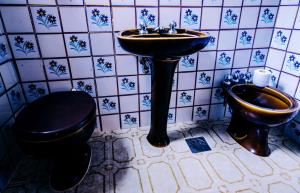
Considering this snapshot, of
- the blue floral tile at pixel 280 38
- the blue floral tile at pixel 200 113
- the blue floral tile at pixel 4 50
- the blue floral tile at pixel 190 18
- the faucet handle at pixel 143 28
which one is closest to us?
the blue floral tile at pixel 4 50

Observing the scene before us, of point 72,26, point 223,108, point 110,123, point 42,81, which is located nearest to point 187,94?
point 223,108

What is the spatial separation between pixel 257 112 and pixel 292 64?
549 mm

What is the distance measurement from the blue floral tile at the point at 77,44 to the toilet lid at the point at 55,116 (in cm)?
29

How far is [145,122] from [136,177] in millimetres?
518

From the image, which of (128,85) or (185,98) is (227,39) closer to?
(185,98)

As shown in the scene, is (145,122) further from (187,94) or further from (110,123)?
(187,94)

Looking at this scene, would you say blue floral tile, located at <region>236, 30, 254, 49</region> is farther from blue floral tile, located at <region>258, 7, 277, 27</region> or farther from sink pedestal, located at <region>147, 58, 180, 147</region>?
sink pedestal, located at <region>147, 58, 180, 147</region>

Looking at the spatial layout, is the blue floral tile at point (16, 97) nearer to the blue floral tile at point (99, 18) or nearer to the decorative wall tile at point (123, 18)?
the blue floral tile at point (99, 18)

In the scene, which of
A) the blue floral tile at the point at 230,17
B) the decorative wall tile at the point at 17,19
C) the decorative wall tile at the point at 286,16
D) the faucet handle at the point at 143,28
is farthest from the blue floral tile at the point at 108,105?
the decorative wall tile at the point at 286,16

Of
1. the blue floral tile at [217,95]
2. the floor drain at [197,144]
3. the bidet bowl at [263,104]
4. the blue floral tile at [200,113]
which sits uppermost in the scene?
the bidet bowl at [263,104]

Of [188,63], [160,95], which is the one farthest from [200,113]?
[160,95]

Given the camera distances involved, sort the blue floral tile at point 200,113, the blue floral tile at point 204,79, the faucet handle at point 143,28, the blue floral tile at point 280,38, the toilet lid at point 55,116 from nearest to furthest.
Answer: the toilet lid at point 55,116
the faucet handle at point 143,28
the blue floral tile at point 280,38
the blue floral tile at point 204,79
the blue floral tile at point 200,113

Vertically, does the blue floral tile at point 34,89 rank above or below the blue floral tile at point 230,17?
below

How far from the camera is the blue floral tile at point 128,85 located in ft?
4.58
